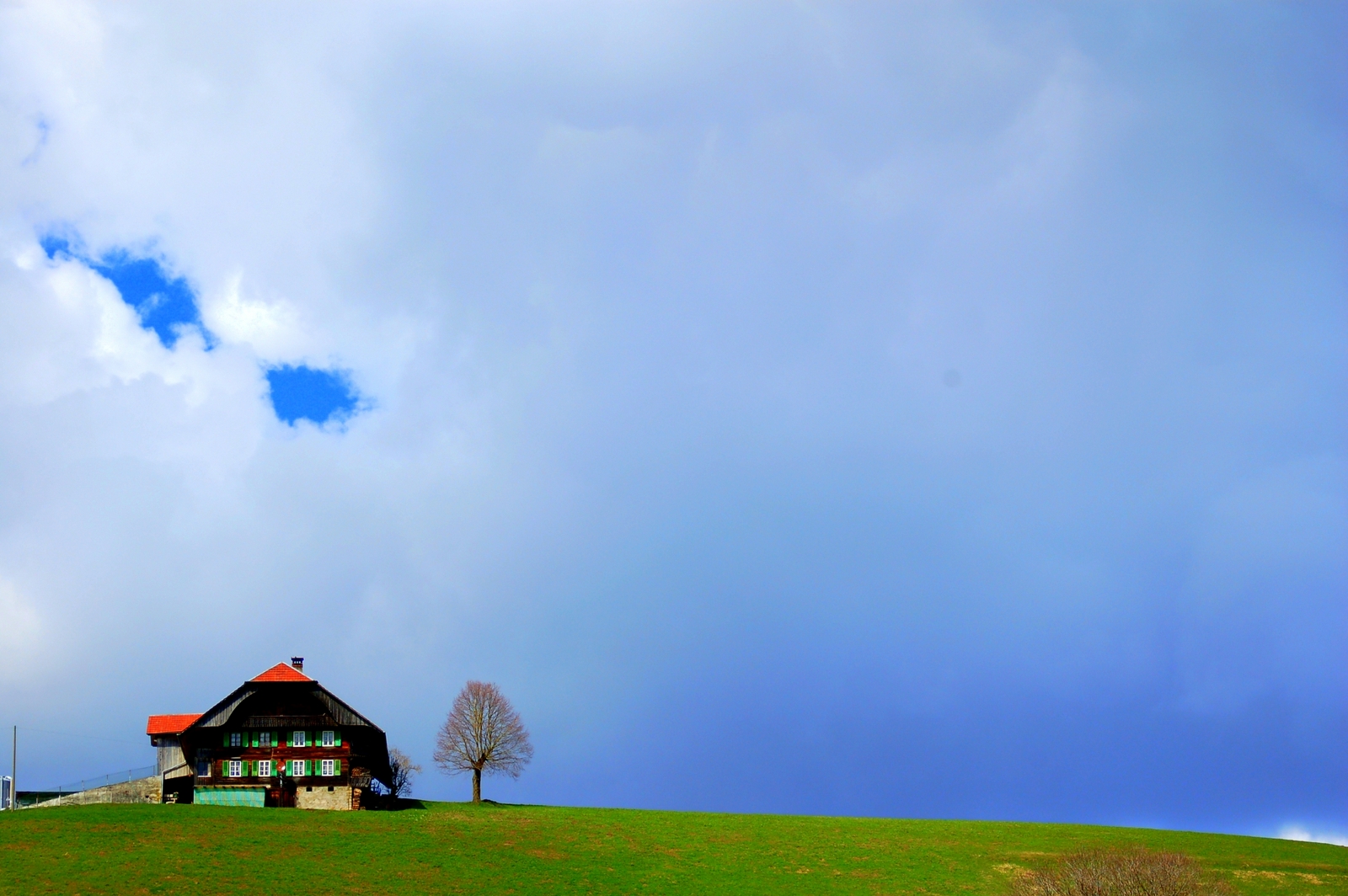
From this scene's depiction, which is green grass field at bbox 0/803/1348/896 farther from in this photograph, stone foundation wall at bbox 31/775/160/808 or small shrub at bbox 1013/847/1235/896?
stone foundation wall at bbox 31/775/160/808

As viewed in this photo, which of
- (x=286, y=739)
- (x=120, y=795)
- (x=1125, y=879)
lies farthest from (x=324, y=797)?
(x=1125, y=879)

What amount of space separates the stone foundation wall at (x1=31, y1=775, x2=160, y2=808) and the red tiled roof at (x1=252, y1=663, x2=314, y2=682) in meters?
11.4

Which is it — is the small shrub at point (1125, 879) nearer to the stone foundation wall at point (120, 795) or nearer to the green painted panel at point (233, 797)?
the green painted panel at point (233, 797)

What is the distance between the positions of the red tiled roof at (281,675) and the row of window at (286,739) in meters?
4.24

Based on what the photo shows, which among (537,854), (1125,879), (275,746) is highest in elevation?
(275,746)

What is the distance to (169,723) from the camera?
8931 cm

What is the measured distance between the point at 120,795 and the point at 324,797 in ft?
51.1

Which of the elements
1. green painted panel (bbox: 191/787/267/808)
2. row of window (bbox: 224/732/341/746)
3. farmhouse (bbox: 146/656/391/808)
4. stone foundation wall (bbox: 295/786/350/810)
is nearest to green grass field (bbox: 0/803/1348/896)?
green painted panel (bbox: 191/787/267/808)

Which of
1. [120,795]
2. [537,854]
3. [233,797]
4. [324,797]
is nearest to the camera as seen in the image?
[537,854]

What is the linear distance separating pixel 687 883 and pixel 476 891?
40.7 ft

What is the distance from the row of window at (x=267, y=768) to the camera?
84.8 metres

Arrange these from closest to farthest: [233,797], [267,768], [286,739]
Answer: [233,797], [267,768], [286,739]

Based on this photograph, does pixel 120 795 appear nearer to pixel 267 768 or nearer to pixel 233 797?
pixel 233 797

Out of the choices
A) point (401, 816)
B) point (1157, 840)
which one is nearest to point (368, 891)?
point (401, 816)
